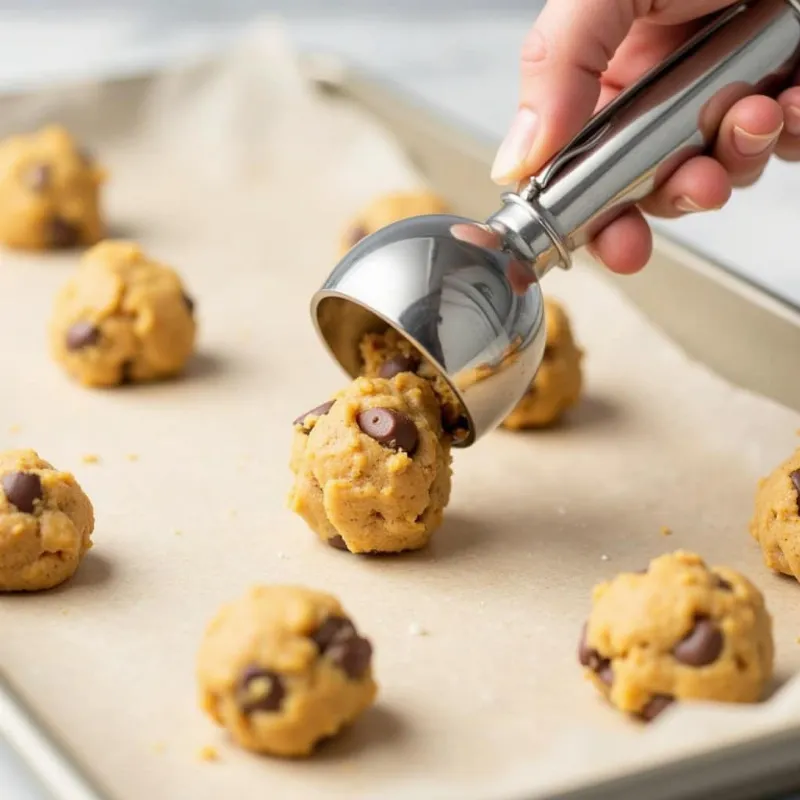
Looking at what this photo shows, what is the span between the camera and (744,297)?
2.89 m

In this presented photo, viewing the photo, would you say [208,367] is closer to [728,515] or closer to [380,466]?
[380,466]

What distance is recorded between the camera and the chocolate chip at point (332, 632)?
181cm

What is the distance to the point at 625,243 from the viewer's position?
2.40 m

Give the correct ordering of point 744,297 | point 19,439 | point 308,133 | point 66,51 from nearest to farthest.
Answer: point 19,439, point 744,297, point 308,133, point 66,51

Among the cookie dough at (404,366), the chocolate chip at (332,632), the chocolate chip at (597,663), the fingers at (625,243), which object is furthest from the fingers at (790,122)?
the chocolate chip at (332,632)

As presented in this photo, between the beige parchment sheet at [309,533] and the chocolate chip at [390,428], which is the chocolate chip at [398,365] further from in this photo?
the beige parchment sheet at [309,533]

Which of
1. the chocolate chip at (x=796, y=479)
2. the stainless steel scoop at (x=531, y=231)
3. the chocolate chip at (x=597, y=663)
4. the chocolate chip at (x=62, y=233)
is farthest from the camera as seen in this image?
the chocolate chip at (x=62, y=233)

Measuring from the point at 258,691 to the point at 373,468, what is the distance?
1.76 feet

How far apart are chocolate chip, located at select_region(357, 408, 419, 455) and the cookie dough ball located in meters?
1.12

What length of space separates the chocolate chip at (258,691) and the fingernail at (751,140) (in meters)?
1.15

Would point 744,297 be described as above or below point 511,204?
below

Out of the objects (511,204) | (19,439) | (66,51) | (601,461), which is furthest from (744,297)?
(66,51)

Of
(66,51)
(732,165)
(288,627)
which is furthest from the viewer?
(66,51)

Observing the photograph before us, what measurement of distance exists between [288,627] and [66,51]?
3.52 metres
